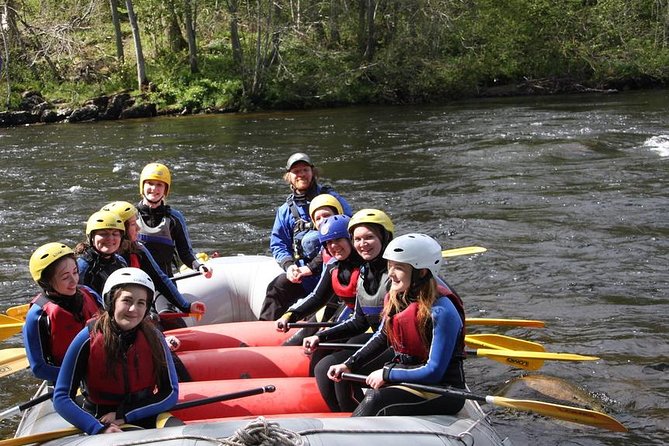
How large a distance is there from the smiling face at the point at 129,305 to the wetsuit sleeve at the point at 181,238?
232cm

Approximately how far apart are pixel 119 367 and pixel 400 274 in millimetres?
1368

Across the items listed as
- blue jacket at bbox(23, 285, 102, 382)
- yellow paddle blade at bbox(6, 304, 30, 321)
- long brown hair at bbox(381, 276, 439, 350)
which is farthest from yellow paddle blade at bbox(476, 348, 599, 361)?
yellow paddle blade at bbox(6, 304, 30, 321)

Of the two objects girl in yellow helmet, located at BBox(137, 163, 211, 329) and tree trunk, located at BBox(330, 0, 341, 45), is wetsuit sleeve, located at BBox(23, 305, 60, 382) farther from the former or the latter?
tree trunk, located at BBox(330, 0, 341, 45)

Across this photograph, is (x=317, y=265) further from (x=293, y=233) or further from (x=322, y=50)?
(x=322, y=50)

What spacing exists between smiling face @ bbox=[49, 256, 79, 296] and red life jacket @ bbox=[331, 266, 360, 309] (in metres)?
1.52

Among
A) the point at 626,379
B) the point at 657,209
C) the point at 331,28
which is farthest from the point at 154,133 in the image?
the point at 626,379

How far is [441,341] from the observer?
378cm

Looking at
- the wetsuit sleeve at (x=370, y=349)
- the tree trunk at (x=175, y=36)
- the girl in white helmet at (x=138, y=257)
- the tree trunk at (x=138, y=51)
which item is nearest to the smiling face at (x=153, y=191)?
the girl in white helmet at (x=138, y=257)

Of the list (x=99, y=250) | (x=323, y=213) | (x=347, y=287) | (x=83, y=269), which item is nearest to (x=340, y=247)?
(x=347, y=287)

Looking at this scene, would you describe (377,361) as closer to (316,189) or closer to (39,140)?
(316,189)

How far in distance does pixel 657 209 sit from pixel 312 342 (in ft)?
21.6

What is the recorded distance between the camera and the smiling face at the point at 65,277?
4016 millimetres

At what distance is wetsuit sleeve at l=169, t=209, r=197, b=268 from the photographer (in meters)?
5.95

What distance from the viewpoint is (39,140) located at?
17.4 metres
